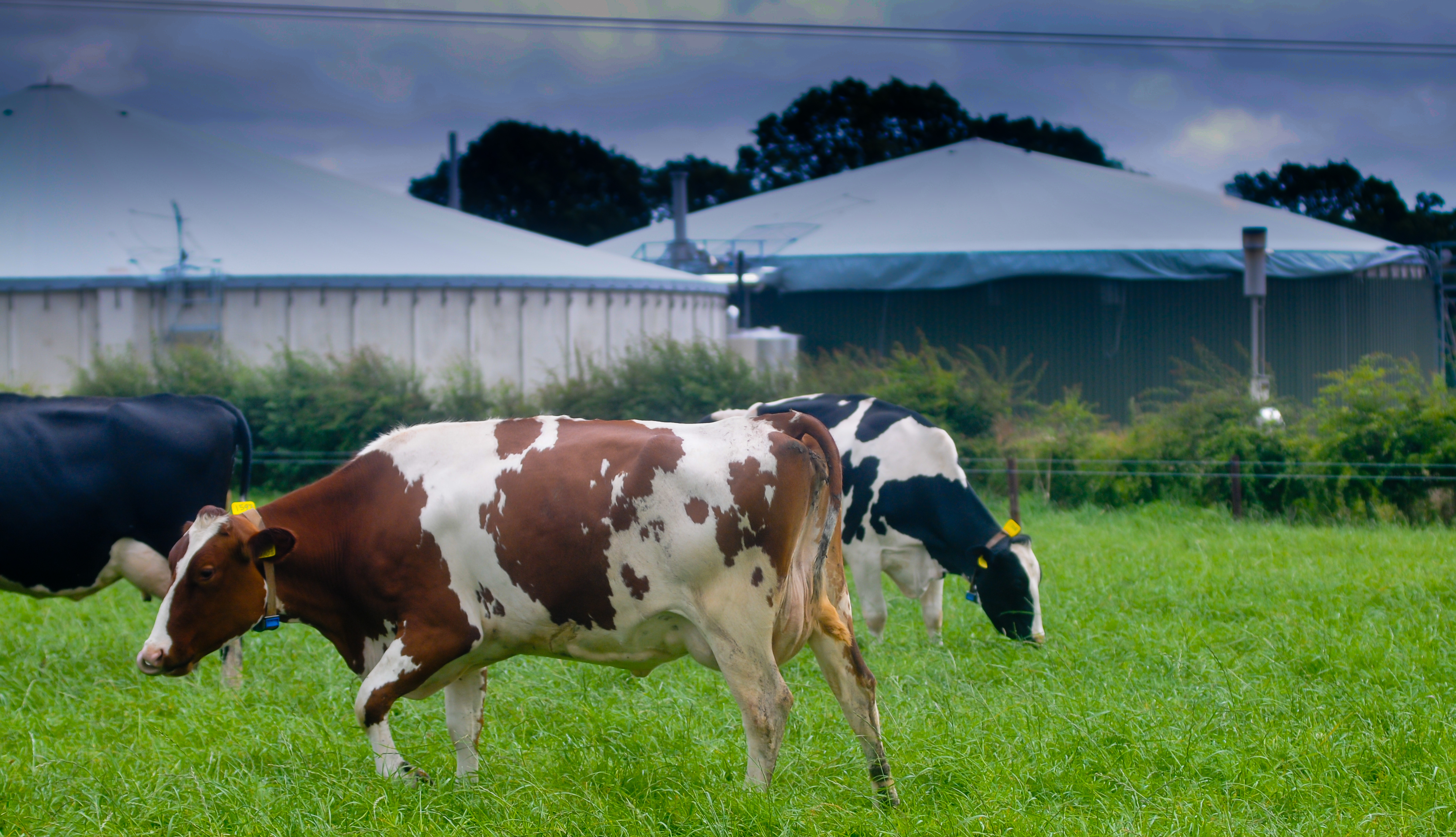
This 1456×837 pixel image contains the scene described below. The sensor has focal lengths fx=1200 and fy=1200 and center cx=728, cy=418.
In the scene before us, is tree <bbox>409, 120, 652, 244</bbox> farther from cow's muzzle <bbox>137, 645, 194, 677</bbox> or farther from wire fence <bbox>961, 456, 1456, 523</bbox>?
cow's muzzle <bbox>137, 645, 194, 677</bbox>

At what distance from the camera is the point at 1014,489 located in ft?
38.9

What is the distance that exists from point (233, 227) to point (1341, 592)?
17815 millimetres

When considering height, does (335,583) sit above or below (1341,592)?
above

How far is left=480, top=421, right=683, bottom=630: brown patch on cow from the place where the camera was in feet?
13.9

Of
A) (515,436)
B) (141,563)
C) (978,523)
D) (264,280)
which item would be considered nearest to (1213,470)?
(978,523)

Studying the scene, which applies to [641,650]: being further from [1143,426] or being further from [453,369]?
[453,369]

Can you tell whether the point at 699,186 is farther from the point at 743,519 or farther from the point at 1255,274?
the point at 743,519

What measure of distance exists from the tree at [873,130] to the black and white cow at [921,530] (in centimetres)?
3750

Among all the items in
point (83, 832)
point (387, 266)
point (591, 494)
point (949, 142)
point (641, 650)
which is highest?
point (949, 142)

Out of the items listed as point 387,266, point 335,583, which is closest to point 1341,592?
point 335,583

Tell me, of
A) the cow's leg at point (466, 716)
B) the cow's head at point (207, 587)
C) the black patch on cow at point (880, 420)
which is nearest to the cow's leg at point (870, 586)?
the black patch on cow at point (880, 420)

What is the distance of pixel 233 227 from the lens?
65.7 feet

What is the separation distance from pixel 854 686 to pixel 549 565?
1.19 m

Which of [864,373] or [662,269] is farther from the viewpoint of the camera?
[662,269]
